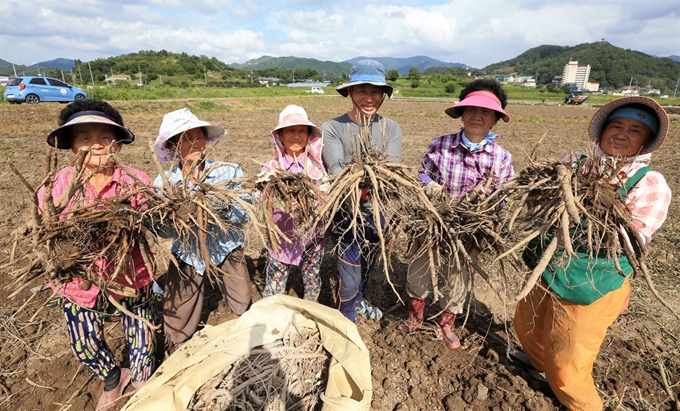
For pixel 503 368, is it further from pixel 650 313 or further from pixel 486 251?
pixel 650 313

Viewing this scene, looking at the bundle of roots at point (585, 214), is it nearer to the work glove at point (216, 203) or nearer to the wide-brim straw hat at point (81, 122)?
the work glove at point (216, 203)

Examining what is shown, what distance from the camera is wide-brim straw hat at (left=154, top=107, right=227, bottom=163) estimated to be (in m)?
1.76

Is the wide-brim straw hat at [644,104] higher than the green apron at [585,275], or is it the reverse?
the wide-brim straw hat at [644,104]

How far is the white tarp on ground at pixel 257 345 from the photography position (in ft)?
4.54

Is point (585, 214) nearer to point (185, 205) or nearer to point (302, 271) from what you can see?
point (302, 271)

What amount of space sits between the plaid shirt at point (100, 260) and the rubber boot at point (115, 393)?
1.94 ft

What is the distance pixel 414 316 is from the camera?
2328mm

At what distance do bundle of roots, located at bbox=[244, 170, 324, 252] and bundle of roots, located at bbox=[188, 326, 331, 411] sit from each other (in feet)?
2.08

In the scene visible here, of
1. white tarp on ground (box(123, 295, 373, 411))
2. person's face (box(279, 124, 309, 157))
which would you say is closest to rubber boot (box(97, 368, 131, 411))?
white tarp on ground (box(123, 295, 373, 411))

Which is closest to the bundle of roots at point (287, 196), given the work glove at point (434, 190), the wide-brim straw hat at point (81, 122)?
the work glove at point (434, 190)

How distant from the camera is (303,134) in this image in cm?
195

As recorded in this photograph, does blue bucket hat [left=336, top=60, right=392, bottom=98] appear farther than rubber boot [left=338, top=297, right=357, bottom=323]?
No

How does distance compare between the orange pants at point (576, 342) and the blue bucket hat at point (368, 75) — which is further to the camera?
the blue bucket hat at point (368, 75)

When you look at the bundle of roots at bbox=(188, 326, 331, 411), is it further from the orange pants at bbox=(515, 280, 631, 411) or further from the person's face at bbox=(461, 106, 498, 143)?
the person's face at bbox=(461, 106, 498, 143)
